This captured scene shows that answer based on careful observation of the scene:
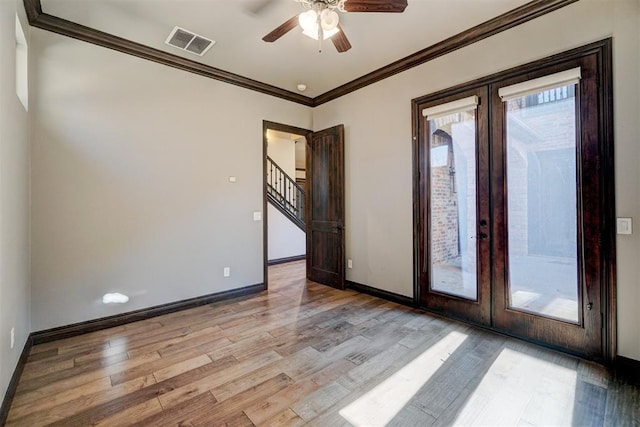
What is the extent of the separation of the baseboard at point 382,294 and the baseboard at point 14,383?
3474mm

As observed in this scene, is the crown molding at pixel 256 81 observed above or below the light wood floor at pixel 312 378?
above

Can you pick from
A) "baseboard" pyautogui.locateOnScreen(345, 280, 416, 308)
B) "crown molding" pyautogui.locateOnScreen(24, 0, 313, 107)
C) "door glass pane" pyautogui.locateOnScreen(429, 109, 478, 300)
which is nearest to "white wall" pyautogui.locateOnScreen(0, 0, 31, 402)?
"crown molding" pyautogui.locateOnScreen(24, 0, 313, 107)

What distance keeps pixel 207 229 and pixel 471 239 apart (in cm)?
317

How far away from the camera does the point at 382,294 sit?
3891 millimetres

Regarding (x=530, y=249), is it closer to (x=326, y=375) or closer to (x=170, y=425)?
(x=326, y=375)

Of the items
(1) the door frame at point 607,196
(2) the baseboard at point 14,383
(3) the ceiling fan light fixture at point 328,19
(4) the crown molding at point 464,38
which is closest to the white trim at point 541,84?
(1) the door frame at point 607,196

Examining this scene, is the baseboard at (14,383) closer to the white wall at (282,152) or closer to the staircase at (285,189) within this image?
the staircase at (285,189)

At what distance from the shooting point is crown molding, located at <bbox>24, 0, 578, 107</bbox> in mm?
2551

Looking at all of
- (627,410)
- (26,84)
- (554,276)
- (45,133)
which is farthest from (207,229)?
(627,410)

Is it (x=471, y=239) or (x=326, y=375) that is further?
(x=471, y=239)

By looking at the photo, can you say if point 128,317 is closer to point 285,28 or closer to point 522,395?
point 285,28

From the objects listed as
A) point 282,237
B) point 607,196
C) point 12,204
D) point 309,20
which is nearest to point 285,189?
point 282,237

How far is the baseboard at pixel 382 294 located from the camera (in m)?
3.59

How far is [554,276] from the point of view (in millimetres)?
2523
